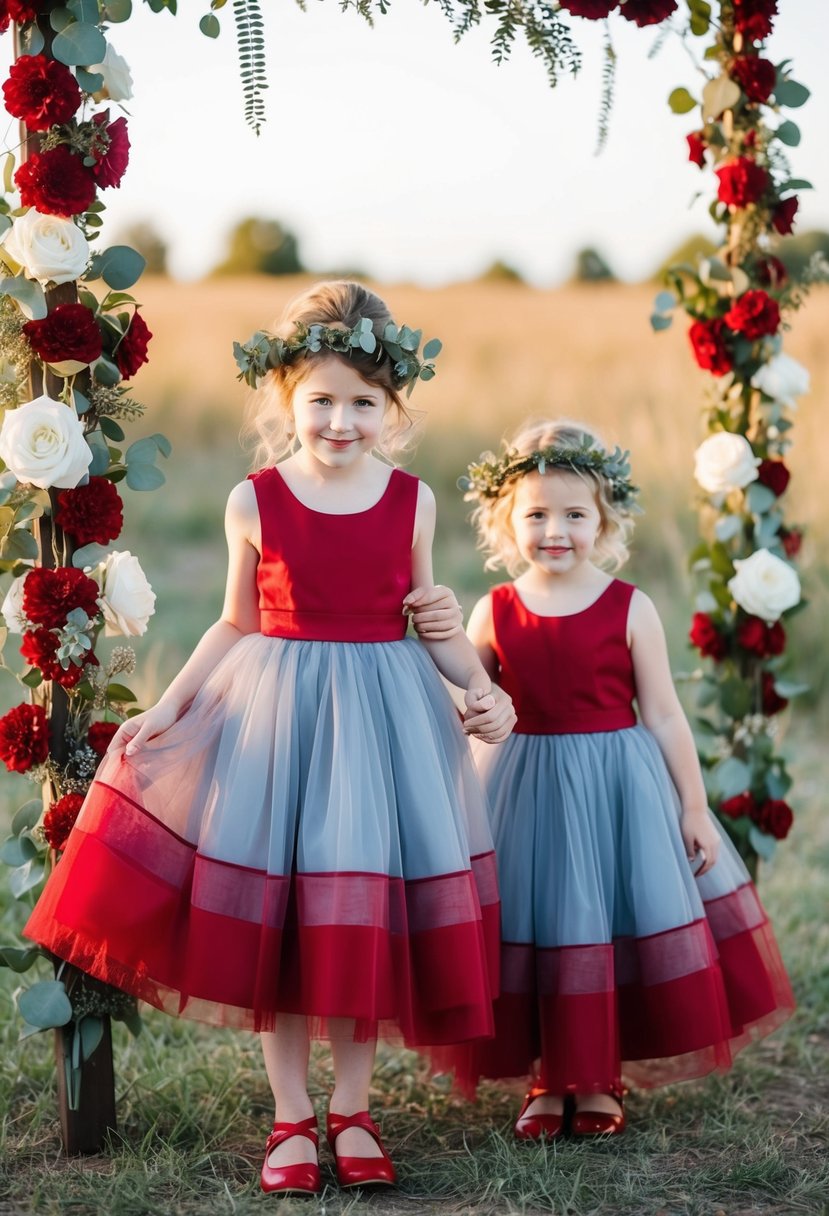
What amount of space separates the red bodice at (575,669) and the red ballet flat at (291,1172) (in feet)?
3.19

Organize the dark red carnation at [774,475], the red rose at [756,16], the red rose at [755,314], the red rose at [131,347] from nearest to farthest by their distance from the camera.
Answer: the red rose at [131,347] → the red rose at [756,16] → the red rose at [755,314] → the dark red carnation at [774,475]

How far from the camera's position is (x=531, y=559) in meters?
3.00

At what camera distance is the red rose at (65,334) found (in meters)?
2.51

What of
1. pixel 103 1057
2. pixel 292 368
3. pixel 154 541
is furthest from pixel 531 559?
pixel 154 541

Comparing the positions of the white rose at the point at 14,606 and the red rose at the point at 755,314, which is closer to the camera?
the white rose at the point at 14,606

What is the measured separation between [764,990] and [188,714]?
1.43 m

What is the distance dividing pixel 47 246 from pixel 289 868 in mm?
1268

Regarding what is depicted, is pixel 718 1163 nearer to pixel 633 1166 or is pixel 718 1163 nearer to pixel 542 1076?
pixel 633 1166

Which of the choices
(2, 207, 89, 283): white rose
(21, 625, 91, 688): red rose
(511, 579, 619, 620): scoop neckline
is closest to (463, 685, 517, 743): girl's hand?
(511, 579, 619, 620): scoop neckline

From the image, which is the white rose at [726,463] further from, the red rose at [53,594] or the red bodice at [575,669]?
the red rose at [53,594]

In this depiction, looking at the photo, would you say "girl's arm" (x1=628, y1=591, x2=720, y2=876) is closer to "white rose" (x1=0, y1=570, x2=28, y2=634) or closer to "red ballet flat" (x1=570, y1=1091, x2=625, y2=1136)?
"red ballet flat" (x1=570, y1=1091, x2=625, y2=1136)

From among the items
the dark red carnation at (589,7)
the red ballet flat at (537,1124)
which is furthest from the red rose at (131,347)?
the red ballet flat at (537,1124)

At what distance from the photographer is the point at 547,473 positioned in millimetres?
2951

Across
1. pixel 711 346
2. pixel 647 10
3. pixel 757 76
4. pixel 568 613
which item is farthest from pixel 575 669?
pixel 757 76
